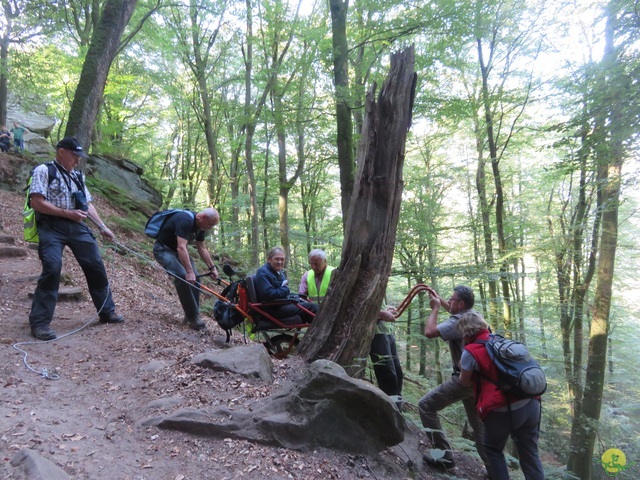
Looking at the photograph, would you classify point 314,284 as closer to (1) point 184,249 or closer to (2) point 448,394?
(1) point 184,249

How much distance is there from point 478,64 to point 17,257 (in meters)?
14.7

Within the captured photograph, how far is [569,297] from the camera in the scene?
13383mm

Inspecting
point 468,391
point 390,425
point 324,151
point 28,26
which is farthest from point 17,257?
point 324,151

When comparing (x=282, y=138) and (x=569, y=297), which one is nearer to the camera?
(x=569, y=297)

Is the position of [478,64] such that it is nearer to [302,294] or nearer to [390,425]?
[302,294]

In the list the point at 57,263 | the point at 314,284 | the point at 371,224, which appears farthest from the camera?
the point at 314,284

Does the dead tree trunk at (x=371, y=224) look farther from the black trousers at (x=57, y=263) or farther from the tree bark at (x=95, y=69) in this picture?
the tree bark at (x=95, y=69)

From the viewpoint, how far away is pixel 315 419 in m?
2.98

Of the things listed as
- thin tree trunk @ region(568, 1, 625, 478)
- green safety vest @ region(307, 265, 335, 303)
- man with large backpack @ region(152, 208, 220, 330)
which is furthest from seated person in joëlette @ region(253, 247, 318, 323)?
thin tree trunk @ region(568, 1, 625, 478)

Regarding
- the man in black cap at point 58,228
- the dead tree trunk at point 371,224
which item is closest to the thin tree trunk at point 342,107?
the dead tree trunk at point 371,224

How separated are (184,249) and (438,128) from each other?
13800mm

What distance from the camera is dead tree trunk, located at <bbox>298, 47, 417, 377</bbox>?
4.22 meters

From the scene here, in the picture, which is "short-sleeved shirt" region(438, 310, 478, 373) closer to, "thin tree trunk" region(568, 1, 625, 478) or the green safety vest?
the green safety vest

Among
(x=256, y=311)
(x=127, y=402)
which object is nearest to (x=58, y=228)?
(x=127, y=402)
